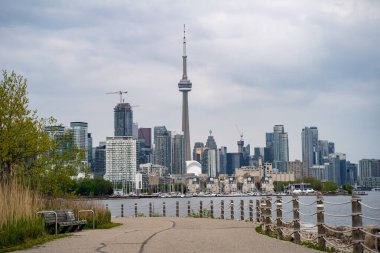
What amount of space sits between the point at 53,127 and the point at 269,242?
64.0 ft

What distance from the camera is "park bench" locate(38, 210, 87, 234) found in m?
22.8

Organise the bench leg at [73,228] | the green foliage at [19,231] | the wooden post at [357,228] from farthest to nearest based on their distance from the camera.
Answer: the bench leg at [73,228] < the green foliage at [19,231] < the wooden post at [357,228]

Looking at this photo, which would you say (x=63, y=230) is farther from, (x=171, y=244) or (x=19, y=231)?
(x=171, y=244)

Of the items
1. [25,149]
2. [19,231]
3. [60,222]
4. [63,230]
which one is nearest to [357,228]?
[19,231]

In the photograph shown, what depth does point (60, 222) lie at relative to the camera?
23.5 m

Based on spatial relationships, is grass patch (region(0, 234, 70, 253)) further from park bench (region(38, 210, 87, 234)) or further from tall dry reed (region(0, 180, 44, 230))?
park bench (region(38, 210, 87, 234))

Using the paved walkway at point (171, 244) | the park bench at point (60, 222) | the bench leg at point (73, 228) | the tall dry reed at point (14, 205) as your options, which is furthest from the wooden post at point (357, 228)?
the bench leg at point (73, 228)

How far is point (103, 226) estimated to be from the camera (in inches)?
1153

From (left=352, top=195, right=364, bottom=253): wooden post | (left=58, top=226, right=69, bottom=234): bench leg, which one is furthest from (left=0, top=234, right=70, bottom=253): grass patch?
(left=352, top=195, right=364, bottom=253): wooden post

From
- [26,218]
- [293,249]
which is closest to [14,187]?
[26,218]

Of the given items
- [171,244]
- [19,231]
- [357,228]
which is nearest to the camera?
[357,228]

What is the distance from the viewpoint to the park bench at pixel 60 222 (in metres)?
22.8

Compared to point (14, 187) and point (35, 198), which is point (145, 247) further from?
point (35, 198)

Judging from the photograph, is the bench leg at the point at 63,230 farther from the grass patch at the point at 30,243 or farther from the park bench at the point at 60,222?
the grass patch at the point at 30,243
